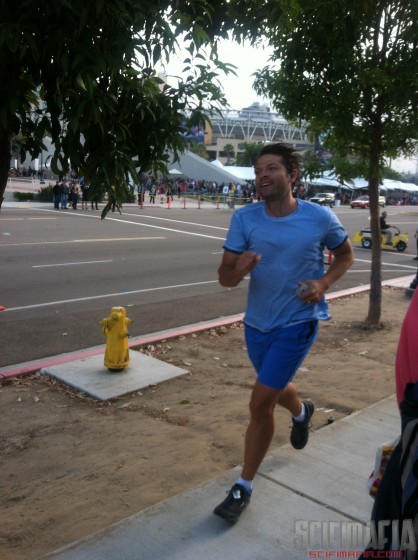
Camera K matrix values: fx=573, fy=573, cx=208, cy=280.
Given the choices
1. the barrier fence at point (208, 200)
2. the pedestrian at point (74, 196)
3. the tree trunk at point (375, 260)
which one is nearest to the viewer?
the tree trunk at point (375, 260)

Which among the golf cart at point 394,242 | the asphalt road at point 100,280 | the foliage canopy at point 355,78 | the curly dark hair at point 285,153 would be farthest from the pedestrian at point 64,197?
the curly dark hair at point 285,153

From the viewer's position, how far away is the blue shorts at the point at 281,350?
312cm

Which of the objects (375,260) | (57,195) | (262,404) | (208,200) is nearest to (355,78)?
(375,260)

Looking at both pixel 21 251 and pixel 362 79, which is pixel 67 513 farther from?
pixel 21 251

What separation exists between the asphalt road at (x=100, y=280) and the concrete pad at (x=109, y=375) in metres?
0.78

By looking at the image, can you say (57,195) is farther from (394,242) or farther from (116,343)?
(116,343)

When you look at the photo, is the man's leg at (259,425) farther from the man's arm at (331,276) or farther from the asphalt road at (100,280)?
the asphalt road at (100,280)

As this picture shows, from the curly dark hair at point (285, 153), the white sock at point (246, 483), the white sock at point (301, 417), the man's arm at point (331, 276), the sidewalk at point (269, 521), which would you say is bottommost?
the sidewalk at point (269, 521)

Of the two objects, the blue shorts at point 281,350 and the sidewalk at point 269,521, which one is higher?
the blue shorts at point 281,350

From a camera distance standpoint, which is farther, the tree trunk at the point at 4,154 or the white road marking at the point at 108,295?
the white road marking at the point at 108,295

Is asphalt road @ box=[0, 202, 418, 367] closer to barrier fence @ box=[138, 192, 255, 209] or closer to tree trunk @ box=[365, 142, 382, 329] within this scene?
tree trunk @ box=[365, 142, 382, 329]

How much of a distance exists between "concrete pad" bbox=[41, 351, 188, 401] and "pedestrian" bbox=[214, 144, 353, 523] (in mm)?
2245

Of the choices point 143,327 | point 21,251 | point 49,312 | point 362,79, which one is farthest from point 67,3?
point 21,251

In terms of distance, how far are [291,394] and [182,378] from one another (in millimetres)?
2279
